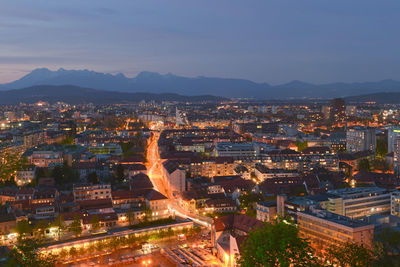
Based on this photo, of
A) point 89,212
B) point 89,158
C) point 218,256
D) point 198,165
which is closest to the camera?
point 218,256

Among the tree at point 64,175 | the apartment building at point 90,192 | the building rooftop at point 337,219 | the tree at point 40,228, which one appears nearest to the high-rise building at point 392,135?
the building rooftop at point 337,219

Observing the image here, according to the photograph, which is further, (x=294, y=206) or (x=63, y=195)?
(x=63, y=195)

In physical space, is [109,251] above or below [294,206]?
below

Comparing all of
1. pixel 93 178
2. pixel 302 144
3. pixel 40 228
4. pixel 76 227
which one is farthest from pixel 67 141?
pixel 76 227

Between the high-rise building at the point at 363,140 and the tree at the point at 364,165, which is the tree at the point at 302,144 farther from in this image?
the tree at the point at 364,165

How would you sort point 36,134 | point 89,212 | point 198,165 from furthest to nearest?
point 36,134, point 198,165, point 89,212

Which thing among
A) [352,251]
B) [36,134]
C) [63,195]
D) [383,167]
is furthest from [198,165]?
[36,134]

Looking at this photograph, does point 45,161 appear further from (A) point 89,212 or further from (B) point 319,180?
(B) point 319,180
